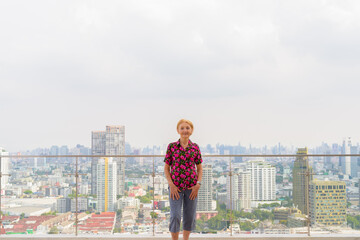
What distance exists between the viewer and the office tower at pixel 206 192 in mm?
3932

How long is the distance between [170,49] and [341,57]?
5736mm

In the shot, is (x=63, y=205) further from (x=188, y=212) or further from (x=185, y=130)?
(x=185, y=130)

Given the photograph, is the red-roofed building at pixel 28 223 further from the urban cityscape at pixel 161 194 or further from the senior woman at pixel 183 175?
the senior woman at pixel 183 175

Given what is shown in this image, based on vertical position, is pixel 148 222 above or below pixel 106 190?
below

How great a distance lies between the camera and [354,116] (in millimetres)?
14852

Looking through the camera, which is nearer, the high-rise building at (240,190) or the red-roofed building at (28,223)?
the red-roofed building at (28,223)

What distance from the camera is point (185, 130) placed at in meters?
2.87

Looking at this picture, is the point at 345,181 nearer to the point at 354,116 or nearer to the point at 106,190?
the point at 106,190

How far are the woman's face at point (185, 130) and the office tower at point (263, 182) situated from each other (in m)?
1.47

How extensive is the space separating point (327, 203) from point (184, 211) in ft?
6.74

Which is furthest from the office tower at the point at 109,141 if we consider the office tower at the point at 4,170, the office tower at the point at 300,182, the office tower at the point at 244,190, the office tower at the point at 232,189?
the office tower at the point at 300,182

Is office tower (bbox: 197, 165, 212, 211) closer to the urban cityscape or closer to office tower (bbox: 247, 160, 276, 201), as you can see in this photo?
the urban cityscape

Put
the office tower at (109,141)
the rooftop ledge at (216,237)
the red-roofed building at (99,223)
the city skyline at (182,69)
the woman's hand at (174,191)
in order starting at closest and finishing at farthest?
the woman's hand at (174,191) < the rooftop ledge at (216,237) < the red-roofed building at (99,223) < the office tower at (109,141) < the city skyline at (182,69)

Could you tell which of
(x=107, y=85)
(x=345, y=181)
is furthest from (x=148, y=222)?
(x=107, y=85)
